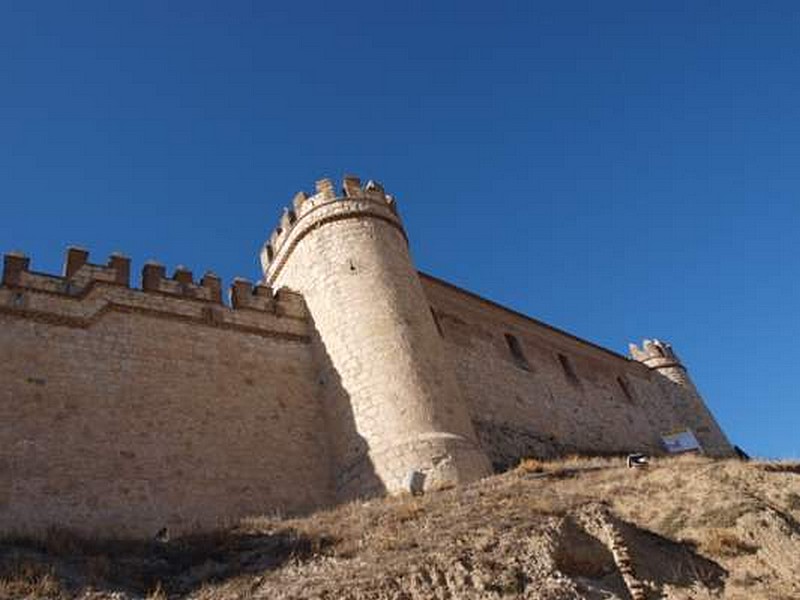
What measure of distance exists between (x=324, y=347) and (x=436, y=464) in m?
4.03

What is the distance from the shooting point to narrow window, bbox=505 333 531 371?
69.5 feet

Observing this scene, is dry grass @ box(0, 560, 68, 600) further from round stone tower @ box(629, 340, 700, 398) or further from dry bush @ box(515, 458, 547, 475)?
round stone tower @ box(629, 340, 700, 398)

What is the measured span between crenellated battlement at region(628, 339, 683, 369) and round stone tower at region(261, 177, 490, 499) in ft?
50.7

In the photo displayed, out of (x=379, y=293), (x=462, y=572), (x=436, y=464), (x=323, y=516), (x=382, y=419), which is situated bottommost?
(x=462, y=572)

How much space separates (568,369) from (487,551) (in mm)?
16087

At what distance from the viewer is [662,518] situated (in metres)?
10.3

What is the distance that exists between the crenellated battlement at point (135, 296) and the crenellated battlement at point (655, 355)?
17796 millimetres

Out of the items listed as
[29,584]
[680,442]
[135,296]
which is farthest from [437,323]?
[29,584]

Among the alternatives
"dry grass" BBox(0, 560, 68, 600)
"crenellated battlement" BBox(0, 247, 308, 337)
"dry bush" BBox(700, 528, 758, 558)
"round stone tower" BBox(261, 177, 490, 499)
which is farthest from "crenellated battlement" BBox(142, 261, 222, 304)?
"dry bush" BBox(700, 528, 758, 558)

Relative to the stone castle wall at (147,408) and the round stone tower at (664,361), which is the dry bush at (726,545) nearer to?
the stone castle wall at (147,408)

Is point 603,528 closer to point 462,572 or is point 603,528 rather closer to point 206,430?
point 462,572

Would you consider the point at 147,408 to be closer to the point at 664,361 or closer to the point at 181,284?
the point at 181,284

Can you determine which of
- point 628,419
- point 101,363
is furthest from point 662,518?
point 628,419

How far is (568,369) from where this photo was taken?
934 inches
